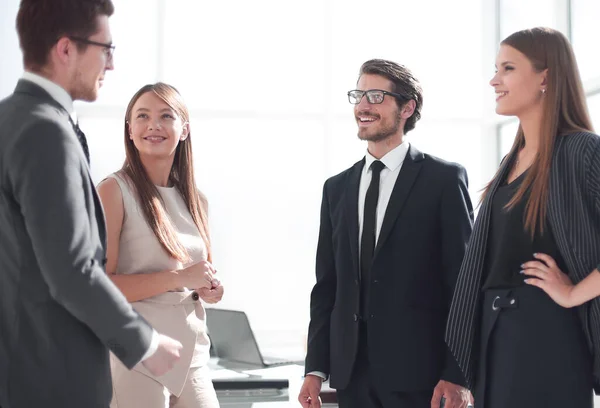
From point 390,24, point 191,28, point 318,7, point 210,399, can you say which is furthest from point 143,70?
point 210,399

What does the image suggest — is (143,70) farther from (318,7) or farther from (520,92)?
(520,92)

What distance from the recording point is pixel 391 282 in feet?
7.25

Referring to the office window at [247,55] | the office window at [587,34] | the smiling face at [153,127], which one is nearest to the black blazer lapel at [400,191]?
the smiling face at [153,127]

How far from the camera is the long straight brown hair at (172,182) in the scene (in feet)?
7.08

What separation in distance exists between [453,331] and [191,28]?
4180mm

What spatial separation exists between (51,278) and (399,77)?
4.80 feet

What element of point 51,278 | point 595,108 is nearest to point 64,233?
point 51,278

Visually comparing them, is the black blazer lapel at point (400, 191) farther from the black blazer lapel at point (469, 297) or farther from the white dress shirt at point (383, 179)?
the black blazer lapel at point (469, 297)

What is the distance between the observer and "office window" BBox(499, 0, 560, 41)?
206 inches

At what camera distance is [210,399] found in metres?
2.19

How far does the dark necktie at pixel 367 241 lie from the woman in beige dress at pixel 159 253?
43 centimetres

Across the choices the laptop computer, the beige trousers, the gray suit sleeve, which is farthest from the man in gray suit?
the laptop computer

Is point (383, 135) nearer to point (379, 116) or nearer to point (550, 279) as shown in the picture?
point (379, 116)

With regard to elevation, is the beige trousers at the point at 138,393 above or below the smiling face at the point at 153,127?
below
